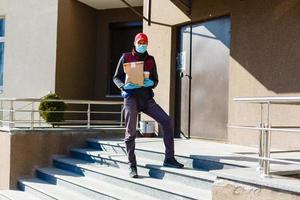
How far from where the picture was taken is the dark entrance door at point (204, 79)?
809cm

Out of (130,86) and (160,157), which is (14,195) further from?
(130,86)

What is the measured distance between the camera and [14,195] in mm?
7371

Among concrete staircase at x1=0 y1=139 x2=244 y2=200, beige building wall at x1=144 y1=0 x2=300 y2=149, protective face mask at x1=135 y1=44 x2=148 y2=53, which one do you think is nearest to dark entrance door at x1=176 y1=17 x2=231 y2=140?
beige building wall at x1=144 y1=0 x2=300 y2=149

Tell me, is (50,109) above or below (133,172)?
above

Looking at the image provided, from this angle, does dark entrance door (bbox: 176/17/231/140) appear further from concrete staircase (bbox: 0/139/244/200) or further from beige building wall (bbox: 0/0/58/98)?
beige building wall (bbox: 0/0/58/98)

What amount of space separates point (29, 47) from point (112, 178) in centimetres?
665

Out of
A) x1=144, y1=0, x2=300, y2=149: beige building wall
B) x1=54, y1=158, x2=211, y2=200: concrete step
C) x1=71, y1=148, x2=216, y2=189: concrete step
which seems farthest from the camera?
x1=144, y1=0, x2=300, y2=149: beige building wall

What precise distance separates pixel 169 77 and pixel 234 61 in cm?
187

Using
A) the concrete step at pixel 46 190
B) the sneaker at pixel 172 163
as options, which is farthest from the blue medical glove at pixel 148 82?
the concrete step at pixel 46 190

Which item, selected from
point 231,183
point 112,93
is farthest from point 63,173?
point 112,93

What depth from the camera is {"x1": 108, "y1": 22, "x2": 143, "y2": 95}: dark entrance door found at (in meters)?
12.1

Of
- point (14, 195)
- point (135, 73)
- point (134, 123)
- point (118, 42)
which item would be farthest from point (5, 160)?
point (118, 42)

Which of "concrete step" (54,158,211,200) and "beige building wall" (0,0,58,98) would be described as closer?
"concrete step" (54,158,211,200)

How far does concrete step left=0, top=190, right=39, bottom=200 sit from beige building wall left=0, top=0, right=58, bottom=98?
4.15 meters
